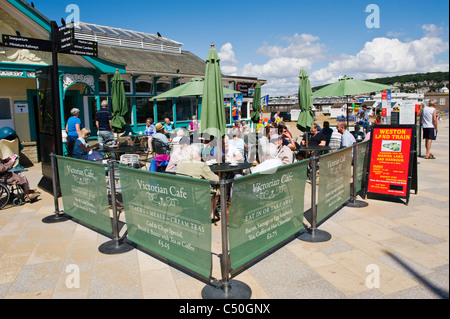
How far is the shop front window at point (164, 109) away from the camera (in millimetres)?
16922

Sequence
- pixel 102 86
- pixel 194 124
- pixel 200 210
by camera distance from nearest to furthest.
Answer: pixel 200 210, pixel 102 86, pixel 194 124

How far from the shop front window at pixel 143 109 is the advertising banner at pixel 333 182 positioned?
1200 centimetres

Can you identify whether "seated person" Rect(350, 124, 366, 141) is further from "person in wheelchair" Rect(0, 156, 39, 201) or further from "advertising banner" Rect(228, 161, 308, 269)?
"person in wheelchair" Rect(0, 156, 39, 201)

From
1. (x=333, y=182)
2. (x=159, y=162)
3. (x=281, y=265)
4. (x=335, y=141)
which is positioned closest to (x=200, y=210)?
(x=281, y=265)

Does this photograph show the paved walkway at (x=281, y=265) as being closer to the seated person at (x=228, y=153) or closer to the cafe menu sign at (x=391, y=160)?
the cafe menu sign at (x=391, y=160)

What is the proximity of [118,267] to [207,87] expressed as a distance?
10.2ft

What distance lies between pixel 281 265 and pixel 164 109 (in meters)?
14.3

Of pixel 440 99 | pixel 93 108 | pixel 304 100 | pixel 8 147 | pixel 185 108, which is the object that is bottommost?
pixel 8 147

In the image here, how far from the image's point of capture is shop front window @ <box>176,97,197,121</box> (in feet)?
59.0

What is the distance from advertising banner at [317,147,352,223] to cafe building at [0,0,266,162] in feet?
30.5

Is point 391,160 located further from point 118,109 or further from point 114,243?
point 118,109

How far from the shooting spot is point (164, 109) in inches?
676

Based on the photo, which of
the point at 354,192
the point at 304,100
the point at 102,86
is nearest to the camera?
the point at 354,192

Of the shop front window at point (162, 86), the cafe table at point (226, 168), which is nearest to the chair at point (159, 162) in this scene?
the cafe table at point (226, 168)
